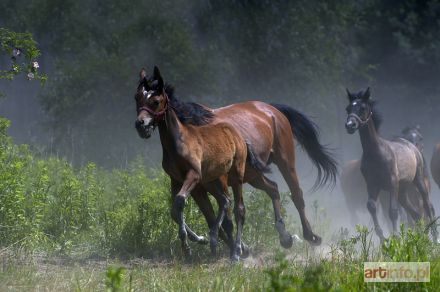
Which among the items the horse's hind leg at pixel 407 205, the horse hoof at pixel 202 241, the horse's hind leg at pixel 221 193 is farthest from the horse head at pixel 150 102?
the horse's hind leg at pixel 407 205

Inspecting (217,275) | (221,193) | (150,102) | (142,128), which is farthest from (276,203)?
(217,275)

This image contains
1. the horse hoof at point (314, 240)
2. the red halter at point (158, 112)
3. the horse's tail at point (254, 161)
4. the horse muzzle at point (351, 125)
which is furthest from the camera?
the horse muzzle at point (351, 125)

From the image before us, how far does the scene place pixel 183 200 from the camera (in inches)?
345

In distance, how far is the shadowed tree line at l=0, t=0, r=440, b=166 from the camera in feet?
65.0

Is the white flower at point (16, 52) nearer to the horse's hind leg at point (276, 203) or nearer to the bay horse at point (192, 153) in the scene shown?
the bay horse at point (192, 153)

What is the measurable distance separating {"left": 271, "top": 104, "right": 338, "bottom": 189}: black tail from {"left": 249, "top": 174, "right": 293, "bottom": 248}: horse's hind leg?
110cm

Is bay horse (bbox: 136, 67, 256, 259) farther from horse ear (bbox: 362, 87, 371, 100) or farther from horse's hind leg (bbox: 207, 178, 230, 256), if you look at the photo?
horse ear (bbox: 362, 87, 371, 100)

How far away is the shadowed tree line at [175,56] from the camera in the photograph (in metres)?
19.8

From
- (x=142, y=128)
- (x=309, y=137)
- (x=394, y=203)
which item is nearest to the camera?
(x=142, y=128)

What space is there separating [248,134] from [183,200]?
1.93 metres

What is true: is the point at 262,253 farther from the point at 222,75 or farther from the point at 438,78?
the point at 438,78

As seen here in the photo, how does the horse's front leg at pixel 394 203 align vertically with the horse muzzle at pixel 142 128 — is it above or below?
above

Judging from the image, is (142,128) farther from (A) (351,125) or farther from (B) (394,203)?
(B) (394,203)

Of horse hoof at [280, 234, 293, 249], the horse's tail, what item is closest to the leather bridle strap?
the horse's tail
